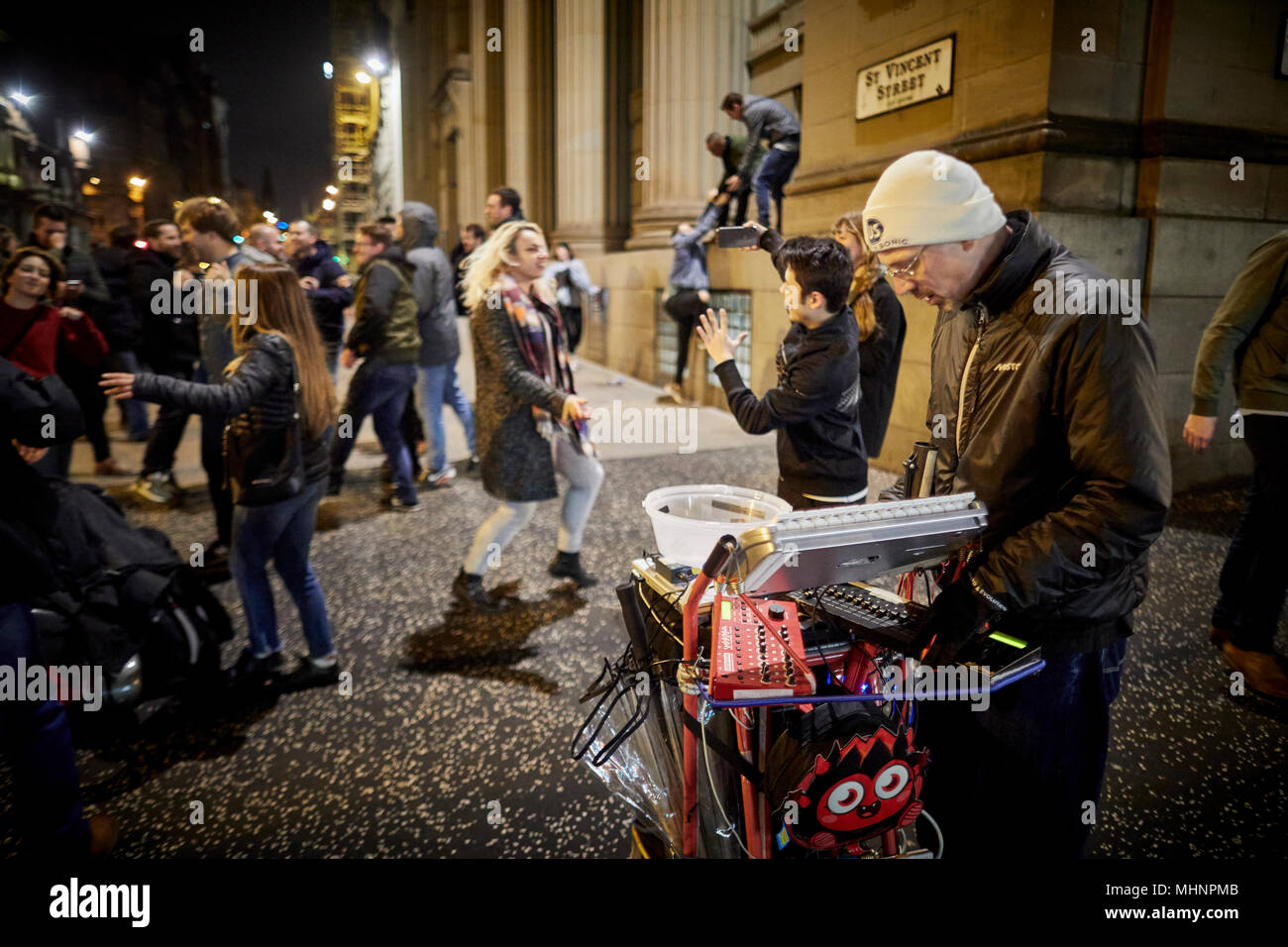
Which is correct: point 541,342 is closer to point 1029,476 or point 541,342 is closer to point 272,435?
point 272,435

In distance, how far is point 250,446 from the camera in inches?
133

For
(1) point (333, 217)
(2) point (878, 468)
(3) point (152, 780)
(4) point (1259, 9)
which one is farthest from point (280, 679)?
(1) point (333, 217)

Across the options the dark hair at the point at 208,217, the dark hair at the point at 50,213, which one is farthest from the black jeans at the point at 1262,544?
the dark hair at the point at 50,213

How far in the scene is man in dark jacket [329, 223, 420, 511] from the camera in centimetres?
608

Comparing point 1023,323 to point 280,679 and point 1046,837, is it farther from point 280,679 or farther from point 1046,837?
point 280,679

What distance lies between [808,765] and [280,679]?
9.47 feet

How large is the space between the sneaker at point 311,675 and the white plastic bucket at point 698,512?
223cm

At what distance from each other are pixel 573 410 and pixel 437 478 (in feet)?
10.9

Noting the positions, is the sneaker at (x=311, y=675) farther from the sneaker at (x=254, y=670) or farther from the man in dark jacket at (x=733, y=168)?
the man in dark jacket at (x=733, y=168)

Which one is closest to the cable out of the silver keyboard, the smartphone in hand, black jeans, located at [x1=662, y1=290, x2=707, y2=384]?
the silver keyboard

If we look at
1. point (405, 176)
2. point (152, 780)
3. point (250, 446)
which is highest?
point (405, 176)

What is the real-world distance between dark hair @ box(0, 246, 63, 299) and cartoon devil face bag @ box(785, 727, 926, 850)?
5300mm

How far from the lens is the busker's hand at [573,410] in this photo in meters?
3.95
